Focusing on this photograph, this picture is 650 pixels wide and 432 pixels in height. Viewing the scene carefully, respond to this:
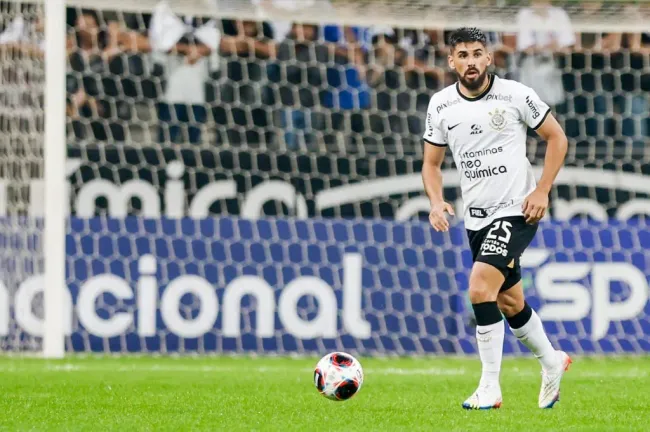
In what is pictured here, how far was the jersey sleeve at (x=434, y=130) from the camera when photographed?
6.61 metres

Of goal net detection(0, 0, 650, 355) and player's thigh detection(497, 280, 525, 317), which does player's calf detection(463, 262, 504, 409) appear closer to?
player's thigh detection(497, 280, 525, 317)

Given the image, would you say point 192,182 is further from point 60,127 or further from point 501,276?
point 501,276

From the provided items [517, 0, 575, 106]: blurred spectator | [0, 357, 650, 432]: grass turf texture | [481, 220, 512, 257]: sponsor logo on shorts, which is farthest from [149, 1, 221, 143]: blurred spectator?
[481, 220, 512, 257]: sponsor logo on shorts

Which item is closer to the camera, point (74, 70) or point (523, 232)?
point (523, 232)

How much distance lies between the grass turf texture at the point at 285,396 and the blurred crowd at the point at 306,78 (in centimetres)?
264

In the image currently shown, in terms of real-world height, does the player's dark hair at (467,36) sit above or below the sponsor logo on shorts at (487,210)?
above

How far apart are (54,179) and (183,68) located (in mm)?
2410

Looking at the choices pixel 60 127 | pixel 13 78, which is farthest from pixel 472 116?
pixel 13 78

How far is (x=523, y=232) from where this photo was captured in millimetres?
6340

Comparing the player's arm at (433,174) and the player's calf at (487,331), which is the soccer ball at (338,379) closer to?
the player's calf at (487,331)

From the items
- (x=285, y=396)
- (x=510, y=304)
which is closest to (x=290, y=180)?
(x=285, y=396)

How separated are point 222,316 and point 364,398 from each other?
3.65 m

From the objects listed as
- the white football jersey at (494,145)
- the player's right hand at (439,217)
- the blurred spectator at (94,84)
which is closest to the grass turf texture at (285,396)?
the player's right hand at (439,217)

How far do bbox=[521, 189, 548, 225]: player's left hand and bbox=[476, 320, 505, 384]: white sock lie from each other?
20.4 inches
